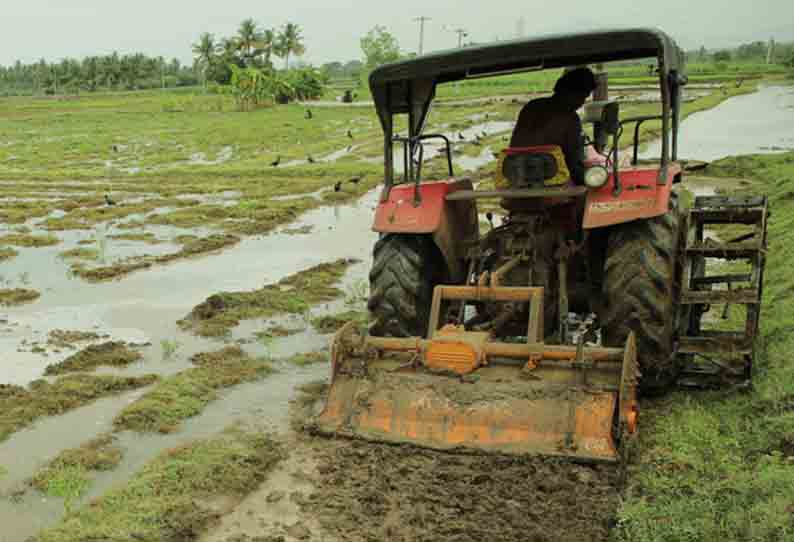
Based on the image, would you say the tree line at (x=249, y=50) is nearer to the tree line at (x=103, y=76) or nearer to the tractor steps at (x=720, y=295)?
the tree line at (x=103, y=76)

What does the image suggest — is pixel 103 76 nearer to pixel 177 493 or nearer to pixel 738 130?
pixel 738 130

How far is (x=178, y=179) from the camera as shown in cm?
2328

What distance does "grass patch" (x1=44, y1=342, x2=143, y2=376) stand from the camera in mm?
7023

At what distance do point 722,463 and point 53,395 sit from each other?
4.62 meters

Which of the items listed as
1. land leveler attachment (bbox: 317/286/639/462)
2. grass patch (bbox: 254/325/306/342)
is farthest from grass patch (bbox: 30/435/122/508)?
grass patch (bbox: 254/325/306/342)

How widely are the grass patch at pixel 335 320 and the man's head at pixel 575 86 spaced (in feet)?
10.1

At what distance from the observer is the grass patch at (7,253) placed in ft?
40.5

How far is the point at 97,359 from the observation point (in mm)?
7230

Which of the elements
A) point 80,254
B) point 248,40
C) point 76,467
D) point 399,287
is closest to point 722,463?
point 399,287

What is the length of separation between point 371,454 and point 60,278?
739 centimetres

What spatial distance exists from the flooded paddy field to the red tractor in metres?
0.28

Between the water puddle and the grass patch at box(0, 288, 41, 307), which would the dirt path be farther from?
the water puddle

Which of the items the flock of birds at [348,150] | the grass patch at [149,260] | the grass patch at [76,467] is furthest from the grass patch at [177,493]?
the flock of birds at [348,150]

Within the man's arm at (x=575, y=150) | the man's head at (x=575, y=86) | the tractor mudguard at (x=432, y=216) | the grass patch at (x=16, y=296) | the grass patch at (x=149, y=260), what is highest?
the man's head at (x=575, y=86)
